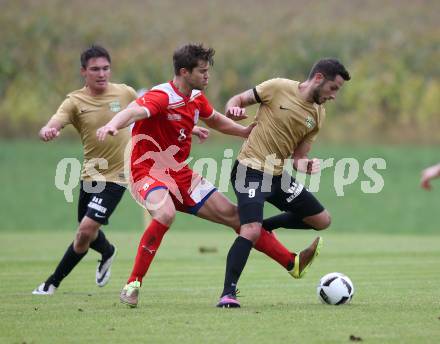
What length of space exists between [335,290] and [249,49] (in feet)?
150

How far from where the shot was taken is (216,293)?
1264 centimetres

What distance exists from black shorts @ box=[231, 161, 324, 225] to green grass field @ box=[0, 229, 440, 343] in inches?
38.0

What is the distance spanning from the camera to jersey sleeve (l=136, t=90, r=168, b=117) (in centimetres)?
1091

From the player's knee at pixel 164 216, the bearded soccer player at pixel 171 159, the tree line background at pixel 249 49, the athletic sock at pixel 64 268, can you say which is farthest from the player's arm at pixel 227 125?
the tree line background at pixel 249 49

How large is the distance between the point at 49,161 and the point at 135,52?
1420cm

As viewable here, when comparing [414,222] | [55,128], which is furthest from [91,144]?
[414,222]

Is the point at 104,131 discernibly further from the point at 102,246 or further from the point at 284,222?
the point at 102,246

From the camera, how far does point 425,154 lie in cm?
4194

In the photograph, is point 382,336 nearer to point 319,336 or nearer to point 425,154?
point 319,336

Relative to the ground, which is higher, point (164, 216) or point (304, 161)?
point (304, 161)

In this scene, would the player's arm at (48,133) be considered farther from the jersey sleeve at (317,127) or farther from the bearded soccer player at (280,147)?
the jersey sleeve at (317,127)

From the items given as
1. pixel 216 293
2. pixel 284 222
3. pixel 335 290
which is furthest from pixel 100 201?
pixel 335 290

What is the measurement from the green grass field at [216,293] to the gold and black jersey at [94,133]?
147cm

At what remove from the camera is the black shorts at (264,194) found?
36.7 ft
